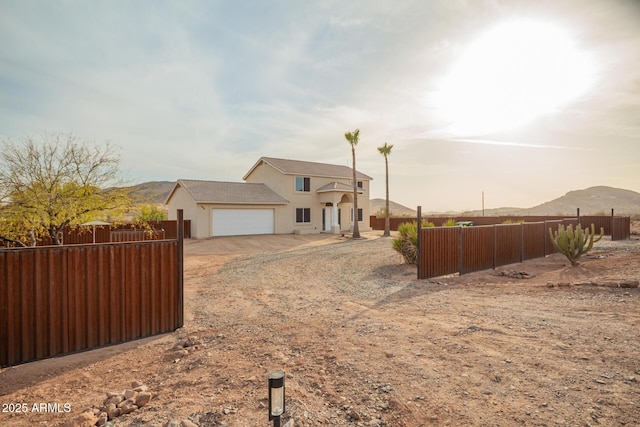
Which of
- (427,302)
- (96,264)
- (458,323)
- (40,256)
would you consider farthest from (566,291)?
(40,256)

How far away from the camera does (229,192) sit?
26.7 meters

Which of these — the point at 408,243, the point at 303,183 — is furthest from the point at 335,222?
the point at 408,243

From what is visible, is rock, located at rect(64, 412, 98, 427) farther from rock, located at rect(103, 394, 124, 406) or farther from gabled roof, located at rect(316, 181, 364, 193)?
gabled roof, located at rect(316, 181, 364, 193)

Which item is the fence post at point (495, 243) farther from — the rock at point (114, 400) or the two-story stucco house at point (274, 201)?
the two-story stucco house at point (274, 201)

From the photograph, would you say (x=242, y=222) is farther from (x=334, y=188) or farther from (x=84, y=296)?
(x=84, y=296)

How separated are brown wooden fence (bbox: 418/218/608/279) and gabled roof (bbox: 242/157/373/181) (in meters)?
18.9

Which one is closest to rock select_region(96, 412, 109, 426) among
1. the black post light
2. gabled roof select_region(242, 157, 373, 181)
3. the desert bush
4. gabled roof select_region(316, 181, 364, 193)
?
the black post light

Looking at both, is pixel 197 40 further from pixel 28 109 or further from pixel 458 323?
pixel 458 323

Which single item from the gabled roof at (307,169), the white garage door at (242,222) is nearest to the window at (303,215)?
the white garage door at (242,222)

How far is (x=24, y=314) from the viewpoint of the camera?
15.7 feet

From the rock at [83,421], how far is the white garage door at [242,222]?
21964 millimetres

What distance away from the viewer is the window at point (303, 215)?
96.0ft

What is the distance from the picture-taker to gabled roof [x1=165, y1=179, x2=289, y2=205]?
81.0 ft

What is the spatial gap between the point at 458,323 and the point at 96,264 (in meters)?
6.52
